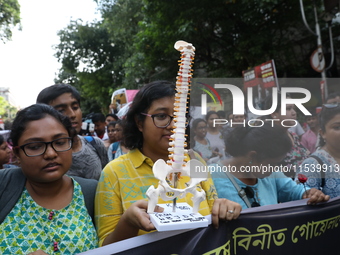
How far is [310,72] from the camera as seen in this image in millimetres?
12203

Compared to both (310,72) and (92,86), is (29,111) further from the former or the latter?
(92,86)

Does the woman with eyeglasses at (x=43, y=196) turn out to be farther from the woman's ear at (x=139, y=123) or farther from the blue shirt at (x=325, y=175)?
the blue shirt at (x=325, y=175)

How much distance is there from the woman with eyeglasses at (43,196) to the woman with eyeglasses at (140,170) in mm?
100

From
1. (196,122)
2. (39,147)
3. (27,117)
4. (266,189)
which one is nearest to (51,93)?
(27,117)

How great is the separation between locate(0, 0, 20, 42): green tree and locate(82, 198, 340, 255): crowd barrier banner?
56.0 feet

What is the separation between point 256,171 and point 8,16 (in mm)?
16882

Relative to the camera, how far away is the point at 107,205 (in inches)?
62.3

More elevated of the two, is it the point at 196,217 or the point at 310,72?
the point at 310,72

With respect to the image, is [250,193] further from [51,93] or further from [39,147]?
[51,93]

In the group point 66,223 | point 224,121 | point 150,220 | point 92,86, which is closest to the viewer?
point 150,220

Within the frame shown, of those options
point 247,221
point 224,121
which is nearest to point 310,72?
point 224,121

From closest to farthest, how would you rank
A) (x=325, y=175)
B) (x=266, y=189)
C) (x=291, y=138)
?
(x=266, y=189), (x=325, y=175), (x=291, y=138)

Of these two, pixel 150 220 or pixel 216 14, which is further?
pixel 216 14

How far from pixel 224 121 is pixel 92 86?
16421mm
